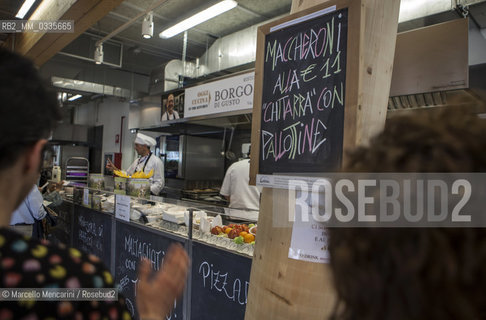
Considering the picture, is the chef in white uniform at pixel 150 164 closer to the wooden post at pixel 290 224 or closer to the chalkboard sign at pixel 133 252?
the chalkboard sign at pixel 133 252

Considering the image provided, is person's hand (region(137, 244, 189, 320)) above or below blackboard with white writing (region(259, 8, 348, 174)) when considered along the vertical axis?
below

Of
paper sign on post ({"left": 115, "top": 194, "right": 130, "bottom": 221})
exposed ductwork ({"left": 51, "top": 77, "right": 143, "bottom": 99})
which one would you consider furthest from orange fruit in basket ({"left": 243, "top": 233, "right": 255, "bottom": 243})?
exposed ductwork ({"left": 51, "top": 77, "right": 143, "bottom": 99})

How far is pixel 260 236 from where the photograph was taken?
4.49 feet

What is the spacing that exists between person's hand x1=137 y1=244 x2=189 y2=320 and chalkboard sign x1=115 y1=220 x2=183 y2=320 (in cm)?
213

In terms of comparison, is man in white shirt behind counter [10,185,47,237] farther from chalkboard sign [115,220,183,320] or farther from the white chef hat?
the white chef hat

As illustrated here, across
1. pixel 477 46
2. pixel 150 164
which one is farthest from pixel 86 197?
pixel 477 46

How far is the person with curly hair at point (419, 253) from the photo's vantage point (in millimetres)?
381

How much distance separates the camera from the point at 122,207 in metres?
3.63

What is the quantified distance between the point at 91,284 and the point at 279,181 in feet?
2.51

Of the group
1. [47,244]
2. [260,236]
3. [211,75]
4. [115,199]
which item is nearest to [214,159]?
[211,75]

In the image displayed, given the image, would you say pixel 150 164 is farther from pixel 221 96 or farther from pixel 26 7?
pixel 26 7

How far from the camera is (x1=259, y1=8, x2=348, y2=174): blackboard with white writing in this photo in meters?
1.17

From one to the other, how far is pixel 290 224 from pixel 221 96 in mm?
3453

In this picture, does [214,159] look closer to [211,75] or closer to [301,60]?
[211,75]
